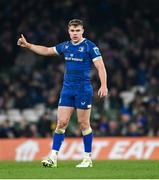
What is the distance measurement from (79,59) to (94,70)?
40.9 ft

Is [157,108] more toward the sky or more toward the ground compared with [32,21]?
more toward the ground

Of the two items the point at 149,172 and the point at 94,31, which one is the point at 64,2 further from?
the point at 149,172

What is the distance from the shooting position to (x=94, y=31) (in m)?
28.1

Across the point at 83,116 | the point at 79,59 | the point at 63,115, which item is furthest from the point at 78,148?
the point at 79,59

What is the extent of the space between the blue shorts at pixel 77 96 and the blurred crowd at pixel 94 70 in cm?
928

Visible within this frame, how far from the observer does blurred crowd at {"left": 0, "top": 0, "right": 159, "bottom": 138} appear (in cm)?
2367

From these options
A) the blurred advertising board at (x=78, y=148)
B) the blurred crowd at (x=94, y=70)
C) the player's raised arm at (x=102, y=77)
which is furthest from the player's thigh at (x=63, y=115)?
the blurred crowd at (x=94, y=70)

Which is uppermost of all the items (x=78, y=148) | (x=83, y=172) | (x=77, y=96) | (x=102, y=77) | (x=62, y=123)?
(x=102, y=77)

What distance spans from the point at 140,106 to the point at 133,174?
11.1 m

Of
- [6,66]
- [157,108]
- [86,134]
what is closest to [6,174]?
[86,134]

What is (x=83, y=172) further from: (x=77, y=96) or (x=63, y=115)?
(x=77, y=96)

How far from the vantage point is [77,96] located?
44.8 feet

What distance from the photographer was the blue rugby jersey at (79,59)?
13.5 meters

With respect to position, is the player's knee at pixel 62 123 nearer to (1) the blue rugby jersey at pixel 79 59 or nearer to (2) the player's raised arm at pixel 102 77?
(1) the blue rugby jersey at pixel 79 59
